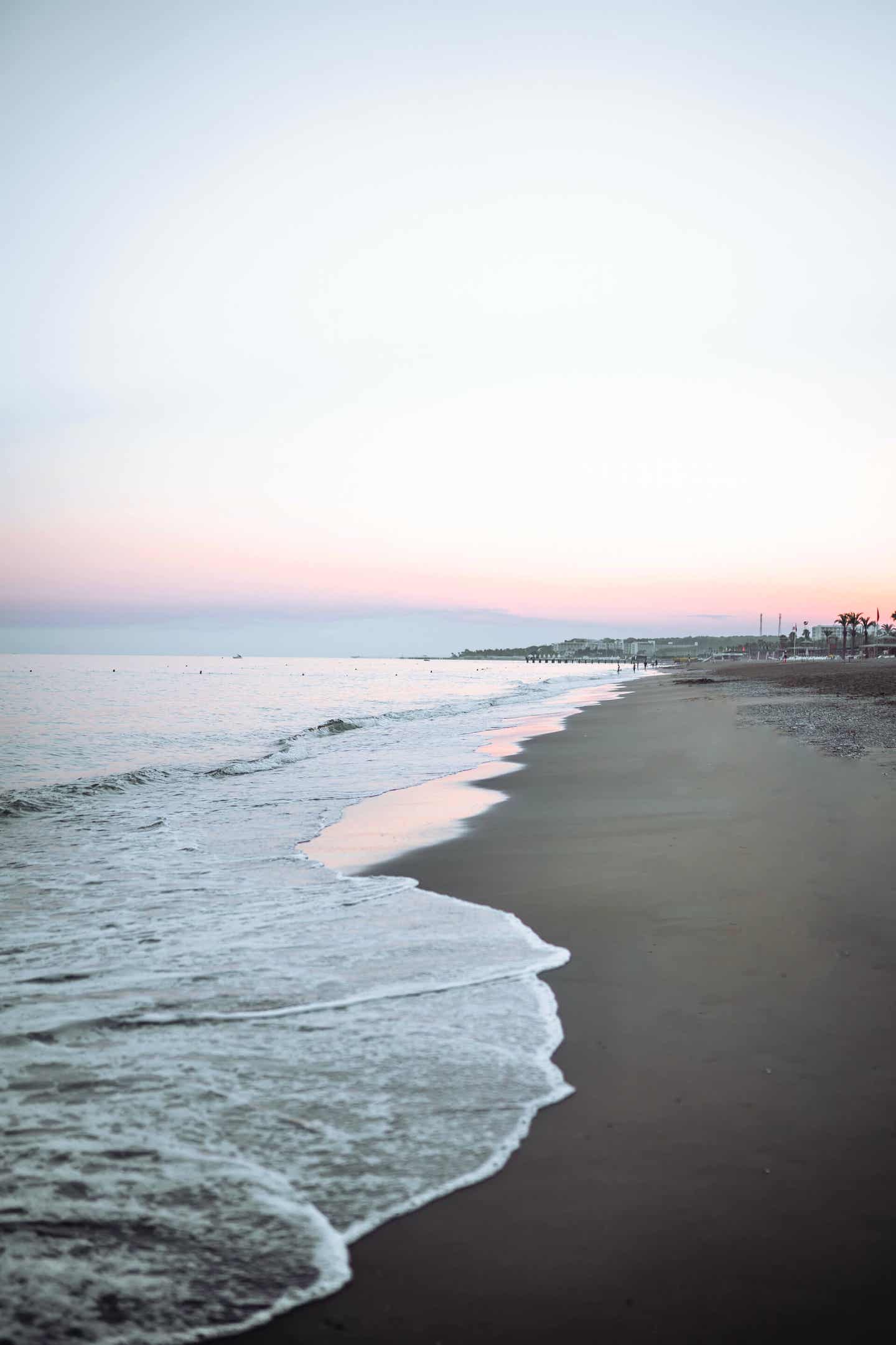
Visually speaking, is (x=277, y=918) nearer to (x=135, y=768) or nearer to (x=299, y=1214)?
(x=299, y=1214)

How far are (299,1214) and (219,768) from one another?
13.8 meters

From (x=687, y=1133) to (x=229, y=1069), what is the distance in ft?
6.26

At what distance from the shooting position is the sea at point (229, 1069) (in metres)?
2.32

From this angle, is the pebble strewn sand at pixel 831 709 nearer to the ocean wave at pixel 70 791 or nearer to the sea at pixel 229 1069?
the sea at pixel 229 1069

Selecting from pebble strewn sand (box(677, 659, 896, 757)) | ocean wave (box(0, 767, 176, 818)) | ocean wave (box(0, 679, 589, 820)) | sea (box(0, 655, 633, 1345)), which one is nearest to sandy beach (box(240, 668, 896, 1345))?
sea (box(0, 655, 633, 1345))

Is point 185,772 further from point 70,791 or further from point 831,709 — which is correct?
point 831,709

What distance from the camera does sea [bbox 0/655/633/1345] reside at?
91.4 inches

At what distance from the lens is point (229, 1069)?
11.5 feet

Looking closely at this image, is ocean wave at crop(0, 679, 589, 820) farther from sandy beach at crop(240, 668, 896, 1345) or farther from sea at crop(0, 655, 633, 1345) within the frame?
sandy beach at crop(240, 668, 896, 1345)

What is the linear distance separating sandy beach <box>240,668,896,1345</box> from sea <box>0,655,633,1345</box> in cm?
19

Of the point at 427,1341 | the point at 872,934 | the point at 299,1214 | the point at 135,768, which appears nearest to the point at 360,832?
the point at 872,934

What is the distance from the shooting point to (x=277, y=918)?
5.77 metres

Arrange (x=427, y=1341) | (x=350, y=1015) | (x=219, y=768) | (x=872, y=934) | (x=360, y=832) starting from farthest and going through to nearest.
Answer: (x=219, y=768) < (x=360, y=832) < (x=872, y=934) < (x=350, y=1015) < (x=427, y=1341)

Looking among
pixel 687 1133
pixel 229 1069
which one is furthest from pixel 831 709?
pixel 229 1069
